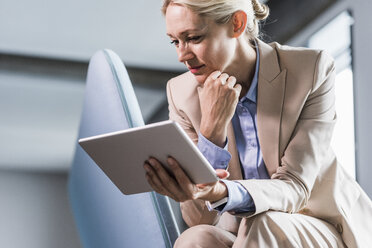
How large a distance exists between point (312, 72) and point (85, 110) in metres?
0.77

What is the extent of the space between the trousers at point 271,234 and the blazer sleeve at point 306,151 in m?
0.05

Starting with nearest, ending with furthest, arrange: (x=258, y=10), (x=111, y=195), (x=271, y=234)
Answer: (x=271, y=234) < (x=258, y=10) < (x=111, y=195)

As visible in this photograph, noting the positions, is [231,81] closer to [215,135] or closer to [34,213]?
[215,135]

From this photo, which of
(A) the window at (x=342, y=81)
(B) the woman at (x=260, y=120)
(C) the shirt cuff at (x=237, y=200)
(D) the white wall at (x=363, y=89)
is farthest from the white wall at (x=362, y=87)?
(C) the shirt cuff at (x=237, y=200)

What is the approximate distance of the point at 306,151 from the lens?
53.8 inches

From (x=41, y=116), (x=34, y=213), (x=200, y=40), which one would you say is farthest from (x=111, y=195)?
(x=34, y=213)

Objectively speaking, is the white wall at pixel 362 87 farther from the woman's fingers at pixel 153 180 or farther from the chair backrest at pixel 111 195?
the woman's fingers at pixel 153 180

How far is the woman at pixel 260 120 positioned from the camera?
4.34ft

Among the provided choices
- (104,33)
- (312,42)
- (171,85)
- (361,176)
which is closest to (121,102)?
(171,85)

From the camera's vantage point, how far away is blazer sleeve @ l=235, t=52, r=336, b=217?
128cm

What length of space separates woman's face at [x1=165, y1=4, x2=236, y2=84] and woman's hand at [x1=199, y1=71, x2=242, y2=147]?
69mm

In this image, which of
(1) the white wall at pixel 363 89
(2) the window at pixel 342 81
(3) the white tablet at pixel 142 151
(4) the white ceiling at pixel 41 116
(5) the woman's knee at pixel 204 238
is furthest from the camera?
(4) the white ceiling at pixel 41 116

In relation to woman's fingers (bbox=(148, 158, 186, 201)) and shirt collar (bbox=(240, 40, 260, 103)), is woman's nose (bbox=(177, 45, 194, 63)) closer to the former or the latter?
shirt collar (bbox=(240, 40, 260, 103))

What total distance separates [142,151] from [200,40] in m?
0.33
